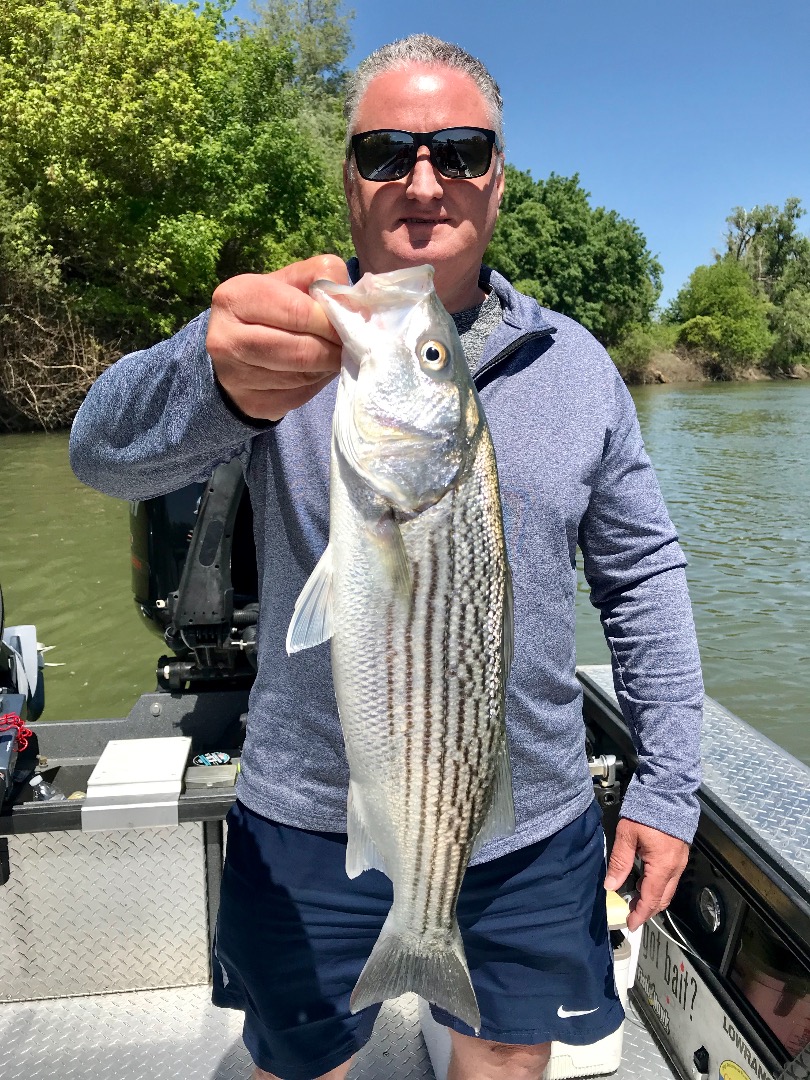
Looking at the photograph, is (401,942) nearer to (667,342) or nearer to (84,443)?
(84,443)

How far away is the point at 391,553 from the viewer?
1.33m

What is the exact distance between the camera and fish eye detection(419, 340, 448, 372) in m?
1.32

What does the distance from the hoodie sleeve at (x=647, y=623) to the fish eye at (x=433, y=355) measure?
2.54 ft

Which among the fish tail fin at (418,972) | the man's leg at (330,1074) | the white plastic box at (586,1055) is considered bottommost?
the white plastic box at (586,1055)

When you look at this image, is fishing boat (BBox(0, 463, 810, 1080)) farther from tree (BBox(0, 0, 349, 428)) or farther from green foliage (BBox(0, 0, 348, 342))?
green foliage (BBox(0, 0, 348, 342))

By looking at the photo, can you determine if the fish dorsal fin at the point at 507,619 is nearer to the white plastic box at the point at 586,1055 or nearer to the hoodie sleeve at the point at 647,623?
the hoodie sleeve at the point at 647,623

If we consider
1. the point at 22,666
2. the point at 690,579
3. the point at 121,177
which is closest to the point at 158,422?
the point at 22,666

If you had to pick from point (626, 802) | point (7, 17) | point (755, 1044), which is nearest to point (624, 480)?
point (626, 802)

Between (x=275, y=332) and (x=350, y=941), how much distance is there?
135 cm

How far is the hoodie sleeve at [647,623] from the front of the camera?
2012mm

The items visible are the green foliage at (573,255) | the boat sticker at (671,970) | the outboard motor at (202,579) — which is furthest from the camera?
the green foliage at (573,255)

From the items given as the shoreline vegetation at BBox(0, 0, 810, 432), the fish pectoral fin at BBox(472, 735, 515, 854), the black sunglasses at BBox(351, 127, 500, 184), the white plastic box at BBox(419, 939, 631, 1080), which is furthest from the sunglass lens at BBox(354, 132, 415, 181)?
the shoreline vegetation at BBox(0, 0, 810, 432)

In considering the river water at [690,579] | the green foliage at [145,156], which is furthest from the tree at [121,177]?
the river water at [690,579]

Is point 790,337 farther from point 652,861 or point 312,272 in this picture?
point 312,272
